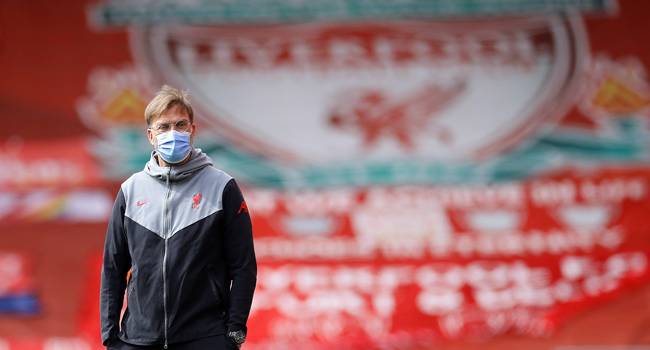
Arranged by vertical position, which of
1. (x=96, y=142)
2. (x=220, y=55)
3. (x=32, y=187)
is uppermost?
(x=220, y=55)

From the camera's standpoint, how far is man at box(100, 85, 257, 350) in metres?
1.37

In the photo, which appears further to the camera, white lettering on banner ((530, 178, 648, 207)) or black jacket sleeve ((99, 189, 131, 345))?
white lettering on banner ((530, 178, 648, 207))

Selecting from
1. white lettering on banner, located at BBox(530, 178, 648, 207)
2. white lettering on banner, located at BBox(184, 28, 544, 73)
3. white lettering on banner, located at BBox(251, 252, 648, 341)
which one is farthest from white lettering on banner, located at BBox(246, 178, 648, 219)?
white lettering on banner, located at BBox(184, 28, 544, 73)

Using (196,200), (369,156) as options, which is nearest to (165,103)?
(196,200)

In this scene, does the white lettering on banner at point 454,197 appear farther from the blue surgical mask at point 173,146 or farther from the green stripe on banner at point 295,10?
the blue surgical mask at point 173,146

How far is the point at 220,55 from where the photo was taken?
3826 millimetres

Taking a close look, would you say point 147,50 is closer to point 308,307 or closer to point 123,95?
point 123,95

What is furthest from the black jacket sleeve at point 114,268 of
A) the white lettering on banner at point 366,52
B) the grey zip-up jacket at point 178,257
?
the white lettering on banner at point 366,52

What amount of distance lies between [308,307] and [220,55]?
1.59 m

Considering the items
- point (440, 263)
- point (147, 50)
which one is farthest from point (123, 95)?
point (440, 263)

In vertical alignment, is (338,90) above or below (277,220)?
above

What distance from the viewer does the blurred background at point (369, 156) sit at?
3.51 meters

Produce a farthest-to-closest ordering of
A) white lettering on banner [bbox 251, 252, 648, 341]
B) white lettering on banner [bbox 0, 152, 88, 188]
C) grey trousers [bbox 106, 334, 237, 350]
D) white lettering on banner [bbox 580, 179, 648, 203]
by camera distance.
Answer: white lettering on banner [bbox 0, 152, 88, 188], white lettering on banner [bbox 580, 179, 648, 203], white lettering on banner [bbox 251, 252, 648, 341], grey trousers [bbox 106, 334, 237, 350]

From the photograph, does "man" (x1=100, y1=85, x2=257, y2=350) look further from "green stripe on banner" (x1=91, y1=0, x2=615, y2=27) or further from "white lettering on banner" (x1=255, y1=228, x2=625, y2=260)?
"green stripe on banner" (x1=91, y1=0, x2=615, y2=27)
